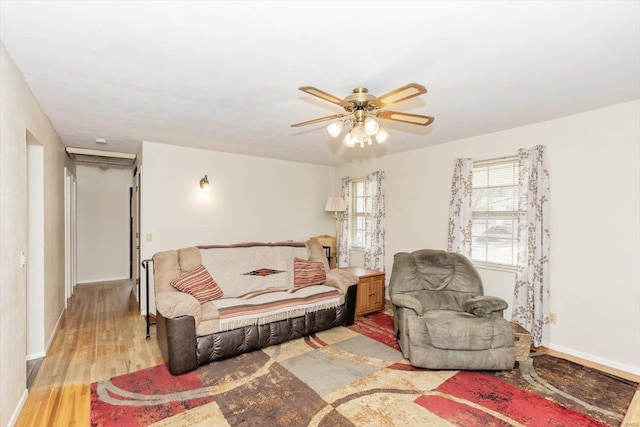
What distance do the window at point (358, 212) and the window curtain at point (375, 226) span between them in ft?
0.91

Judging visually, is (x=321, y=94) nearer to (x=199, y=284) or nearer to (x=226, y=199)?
(x=199, y=284)

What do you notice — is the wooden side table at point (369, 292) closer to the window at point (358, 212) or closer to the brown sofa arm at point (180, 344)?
the window at point (358, 212)

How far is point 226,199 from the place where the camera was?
16.5 ft

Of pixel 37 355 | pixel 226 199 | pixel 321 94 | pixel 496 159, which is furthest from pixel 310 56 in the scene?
pixel 37 355

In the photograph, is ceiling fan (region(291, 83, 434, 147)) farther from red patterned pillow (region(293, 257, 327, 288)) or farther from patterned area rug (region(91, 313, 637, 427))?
red patterned pillow (region(293, 257, 327, 288))

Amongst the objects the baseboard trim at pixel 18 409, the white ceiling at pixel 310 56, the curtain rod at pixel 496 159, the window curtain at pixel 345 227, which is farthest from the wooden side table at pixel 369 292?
the baseboard trim at pixel 18 409

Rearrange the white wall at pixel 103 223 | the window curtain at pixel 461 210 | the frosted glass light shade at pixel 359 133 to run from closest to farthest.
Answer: the frosted glass light shade at pixel 359 133 < the window curtain at pixel 461 210 < the white wall at pixel 103 223

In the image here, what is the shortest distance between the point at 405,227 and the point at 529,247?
177cm

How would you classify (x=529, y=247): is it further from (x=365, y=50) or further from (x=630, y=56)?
(x=365, y=50)

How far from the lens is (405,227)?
Answer: 4.88m

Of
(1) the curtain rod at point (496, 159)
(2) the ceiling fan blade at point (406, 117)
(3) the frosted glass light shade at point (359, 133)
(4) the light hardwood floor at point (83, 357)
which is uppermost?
(2) the ceiling fan blade at point (406, 117)

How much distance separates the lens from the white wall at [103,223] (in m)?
6.31

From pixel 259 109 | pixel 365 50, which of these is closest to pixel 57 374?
pixel 259 109

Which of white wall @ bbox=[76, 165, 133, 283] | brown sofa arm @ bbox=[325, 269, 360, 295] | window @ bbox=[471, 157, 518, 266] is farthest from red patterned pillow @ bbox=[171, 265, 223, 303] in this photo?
white wall @ bbox=[76, 165, 133, 283]
